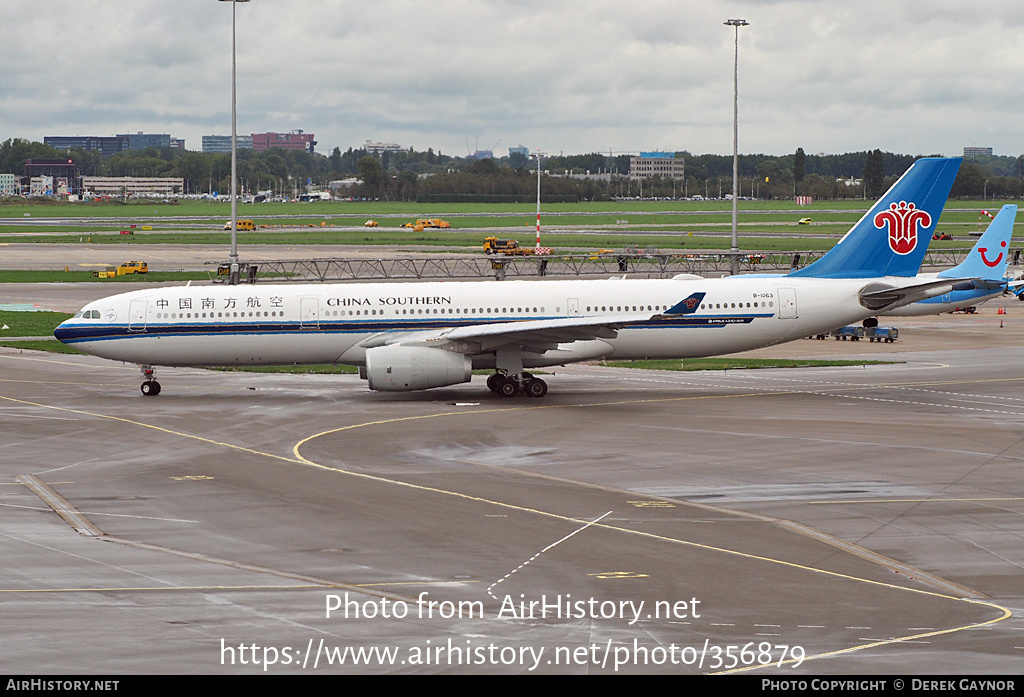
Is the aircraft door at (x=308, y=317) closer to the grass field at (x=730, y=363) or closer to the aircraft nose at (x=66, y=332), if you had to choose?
the aircraft nose at (x=66, y=332)

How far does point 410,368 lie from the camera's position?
41.1m

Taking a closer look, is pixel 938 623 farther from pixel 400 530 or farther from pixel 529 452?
pixel 529 452

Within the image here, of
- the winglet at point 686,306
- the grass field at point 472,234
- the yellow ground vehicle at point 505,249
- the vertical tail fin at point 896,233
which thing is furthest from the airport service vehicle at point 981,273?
the grass field at point 472,234

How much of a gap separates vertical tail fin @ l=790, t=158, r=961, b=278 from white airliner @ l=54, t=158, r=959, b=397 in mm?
135

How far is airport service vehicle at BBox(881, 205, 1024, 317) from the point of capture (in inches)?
2340

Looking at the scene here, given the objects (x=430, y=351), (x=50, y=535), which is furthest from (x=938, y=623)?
(x=430, y=351)

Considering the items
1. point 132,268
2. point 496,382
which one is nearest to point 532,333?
point 496,382

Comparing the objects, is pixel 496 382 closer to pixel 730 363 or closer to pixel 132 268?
pixel 730 363

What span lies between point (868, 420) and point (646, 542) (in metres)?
17.5

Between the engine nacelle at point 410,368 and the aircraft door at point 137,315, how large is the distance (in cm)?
871

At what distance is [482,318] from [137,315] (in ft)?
41.1

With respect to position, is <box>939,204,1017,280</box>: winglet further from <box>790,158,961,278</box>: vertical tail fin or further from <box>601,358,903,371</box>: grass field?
<box>790,158,961,278</box>: vertical tail fin

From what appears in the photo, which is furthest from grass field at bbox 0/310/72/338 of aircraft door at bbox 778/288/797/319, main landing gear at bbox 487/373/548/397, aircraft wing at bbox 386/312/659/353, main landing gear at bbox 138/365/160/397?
aircraft door at bbox 778/288/797/319

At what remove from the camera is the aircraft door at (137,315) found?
1702 inches
